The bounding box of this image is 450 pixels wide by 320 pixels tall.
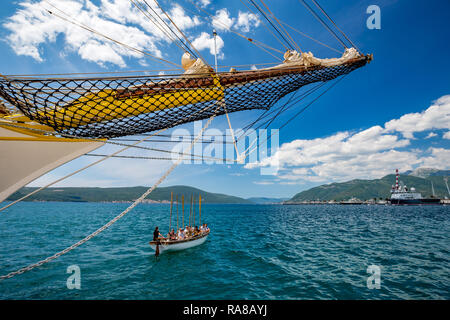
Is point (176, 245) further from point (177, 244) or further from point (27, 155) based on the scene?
point (27, 155)

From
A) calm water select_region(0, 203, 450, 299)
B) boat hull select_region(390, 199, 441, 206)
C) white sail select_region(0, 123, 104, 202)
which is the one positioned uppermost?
white sail select_region(0, 123, 104, 202)

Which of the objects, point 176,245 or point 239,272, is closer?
point 239,272

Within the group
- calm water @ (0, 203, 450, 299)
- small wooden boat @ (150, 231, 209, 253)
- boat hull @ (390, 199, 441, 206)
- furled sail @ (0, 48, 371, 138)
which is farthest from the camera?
boat hull @ (390, 199, 441, 206)

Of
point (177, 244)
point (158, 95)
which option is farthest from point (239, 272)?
point (158, 95)

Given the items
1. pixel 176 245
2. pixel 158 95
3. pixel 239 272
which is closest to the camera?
pixel 158 95

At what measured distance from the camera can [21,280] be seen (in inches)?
369

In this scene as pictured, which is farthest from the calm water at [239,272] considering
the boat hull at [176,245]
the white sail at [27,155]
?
the white sail at [27,155]

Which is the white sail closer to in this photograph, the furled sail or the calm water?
the furled sail

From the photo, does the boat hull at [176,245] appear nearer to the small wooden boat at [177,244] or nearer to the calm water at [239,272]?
the small wooden boat at [177,244]

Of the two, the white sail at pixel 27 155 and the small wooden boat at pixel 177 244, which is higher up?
the white sail at pixel 27 155

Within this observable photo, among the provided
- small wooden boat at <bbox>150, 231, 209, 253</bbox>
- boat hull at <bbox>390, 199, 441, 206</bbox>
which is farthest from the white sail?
boat hull at <bbox>390, 199, 441, 206</bbox>

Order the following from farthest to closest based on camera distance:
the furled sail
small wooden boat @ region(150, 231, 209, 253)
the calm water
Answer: small wooden boat @ region(150, 231, 209, 253) < the calm water < the furled sail

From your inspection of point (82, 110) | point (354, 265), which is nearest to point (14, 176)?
point (82, 110)

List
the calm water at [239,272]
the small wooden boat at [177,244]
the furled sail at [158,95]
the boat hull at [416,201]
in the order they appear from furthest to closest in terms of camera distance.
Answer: the boat hull at [416,201] < the small wooden boat at [177,244] < the calm water at [239,272] < the furled sail at [158,95]
